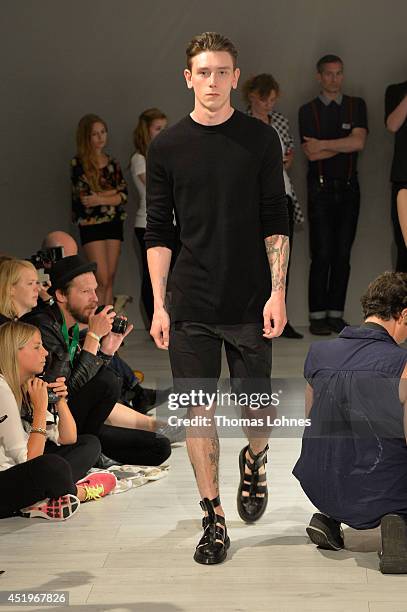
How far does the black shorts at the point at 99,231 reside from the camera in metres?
7.20

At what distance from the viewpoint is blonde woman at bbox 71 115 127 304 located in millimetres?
7043

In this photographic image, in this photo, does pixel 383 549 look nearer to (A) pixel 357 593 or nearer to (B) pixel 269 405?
(A) pixel 357 593

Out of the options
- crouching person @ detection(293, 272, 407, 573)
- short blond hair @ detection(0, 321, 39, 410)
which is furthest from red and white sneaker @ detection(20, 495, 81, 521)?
crouching person @ detection(293, 272, 407, 573)

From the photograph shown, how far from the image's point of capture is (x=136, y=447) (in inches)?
174

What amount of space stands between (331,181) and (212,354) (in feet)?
13.1

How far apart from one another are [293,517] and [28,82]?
4.67 metres

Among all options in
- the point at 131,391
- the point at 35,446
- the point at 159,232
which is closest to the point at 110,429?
the point at 131,391

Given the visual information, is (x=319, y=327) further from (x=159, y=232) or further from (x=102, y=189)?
(x=159, y=232)

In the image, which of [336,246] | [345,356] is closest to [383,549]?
[345,356]

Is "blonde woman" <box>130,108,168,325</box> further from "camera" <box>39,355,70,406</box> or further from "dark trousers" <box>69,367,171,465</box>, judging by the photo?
"camera" <box>39,355,70,406</box>

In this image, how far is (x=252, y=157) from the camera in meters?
3.33

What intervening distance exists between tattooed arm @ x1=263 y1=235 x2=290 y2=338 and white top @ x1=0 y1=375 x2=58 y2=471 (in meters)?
0.92

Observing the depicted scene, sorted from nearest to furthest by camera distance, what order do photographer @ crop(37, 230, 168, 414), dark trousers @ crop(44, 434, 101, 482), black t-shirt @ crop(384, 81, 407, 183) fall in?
dark trousers @ crop(44, 434, 101, 482) → photographer @ crop(37, 230, 168, 414) → black t-shirt @ crop(384, 81, 407, 183)

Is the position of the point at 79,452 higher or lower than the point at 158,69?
lower
